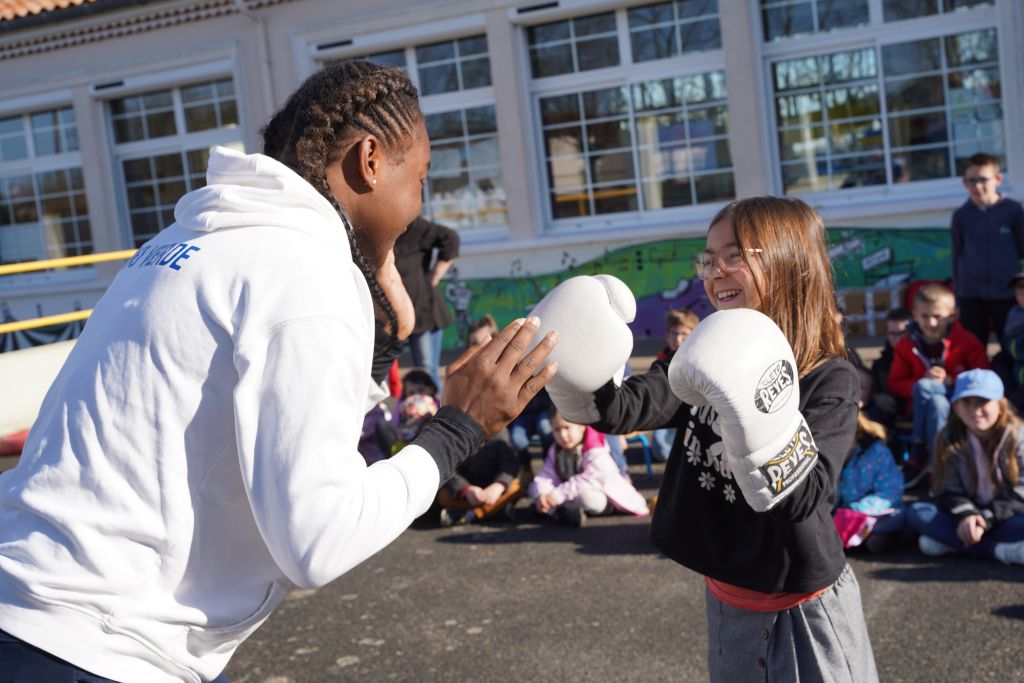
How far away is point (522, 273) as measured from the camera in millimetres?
11477

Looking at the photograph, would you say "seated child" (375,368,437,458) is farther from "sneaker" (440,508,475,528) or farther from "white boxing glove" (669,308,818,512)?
"white boxing glove" (669,308,818,512)

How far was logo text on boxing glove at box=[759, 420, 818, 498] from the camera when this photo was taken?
200 centimetres

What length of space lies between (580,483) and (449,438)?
13.7 ft

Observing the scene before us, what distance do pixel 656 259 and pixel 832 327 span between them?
8.45 meters

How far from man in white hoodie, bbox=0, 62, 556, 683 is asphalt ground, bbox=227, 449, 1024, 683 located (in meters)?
2.41

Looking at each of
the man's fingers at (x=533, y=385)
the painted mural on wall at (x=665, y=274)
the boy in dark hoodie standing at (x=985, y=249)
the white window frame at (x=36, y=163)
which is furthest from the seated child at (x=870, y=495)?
the white window frame at (x=36, y=163)

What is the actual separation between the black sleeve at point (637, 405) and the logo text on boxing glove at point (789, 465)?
44 centimetres

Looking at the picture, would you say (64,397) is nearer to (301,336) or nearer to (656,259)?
(301,336)

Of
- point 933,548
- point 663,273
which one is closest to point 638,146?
point 663,273

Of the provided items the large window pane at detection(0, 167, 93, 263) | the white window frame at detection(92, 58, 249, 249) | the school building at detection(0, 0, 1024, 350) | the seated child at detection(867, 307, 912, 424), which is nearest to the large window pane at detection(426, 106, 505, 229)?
the school building at detection(0, 0, 1024, 350)

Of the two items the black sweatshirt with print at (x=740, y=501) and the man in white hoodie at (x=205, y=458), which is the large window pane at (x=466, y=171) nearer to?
the black sweatshirt with print at (x=740, y=501)

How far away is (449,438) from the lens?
5.48ft

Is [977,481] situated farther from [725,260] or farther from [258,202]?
[258,202]

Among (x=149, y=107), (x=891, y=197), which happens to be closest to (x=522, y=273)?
(x=891, y=197)
